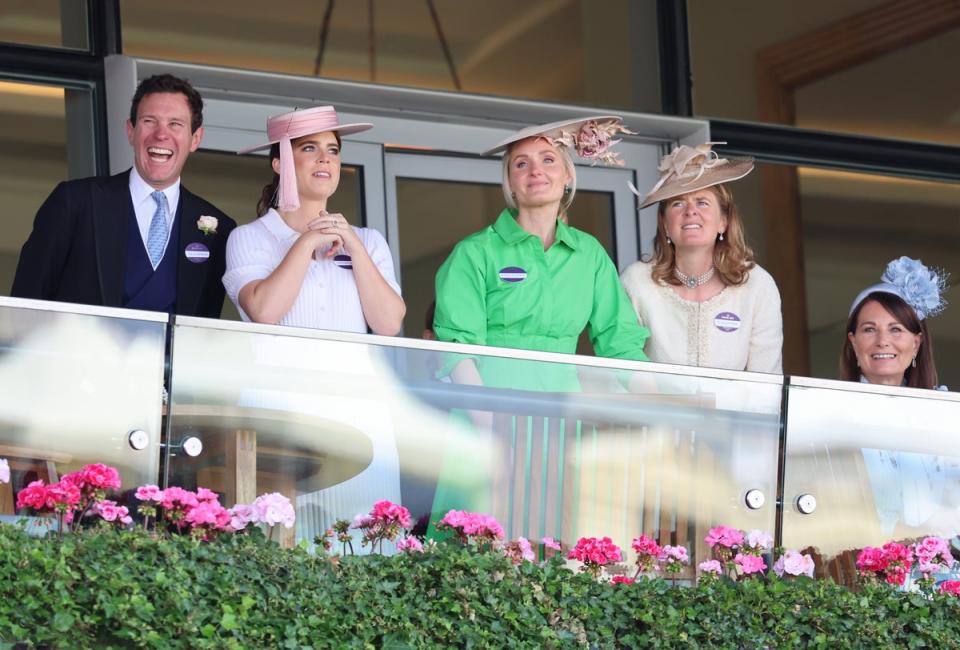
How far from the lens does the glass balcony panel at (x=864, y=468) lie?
6074 millimetres

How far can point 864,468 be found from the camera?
6160 millimetres

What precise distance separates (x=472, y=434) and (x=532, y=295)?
754 millimetres

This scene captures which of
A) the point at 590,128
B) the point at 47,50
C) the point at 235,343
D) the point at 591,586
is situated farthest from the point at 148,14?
the point at 591,586

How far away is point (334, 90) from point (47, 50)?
4.59ft

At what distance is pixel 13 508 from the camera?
17.0 feet

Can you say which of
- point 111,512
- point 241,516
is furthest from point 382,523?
point 111,512

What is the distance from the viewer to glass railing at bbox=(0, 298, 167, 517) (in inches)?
208

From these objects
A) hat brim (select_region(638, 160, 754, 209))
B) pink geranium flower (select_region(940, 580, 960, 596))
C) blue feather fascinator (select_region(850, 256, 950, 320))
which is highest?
hat brim (select_region(638, 160, 754, 209))

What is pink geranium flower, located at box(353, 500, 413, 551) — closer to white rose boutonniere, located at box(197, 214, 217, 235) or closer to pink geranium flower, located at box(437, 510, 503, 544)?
pink geranium flower, located at box(437, 510, 503, 544)

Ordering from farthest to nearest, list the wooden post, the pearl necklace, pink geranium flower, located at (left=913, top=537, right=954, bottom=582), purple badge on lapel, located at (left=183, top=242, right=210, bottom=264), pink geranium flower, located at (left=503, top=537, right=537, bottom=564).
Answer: the wooden post, the pearl necklace, purple badge on lapel, located at (left=183, top=242, right=210, bottom=264), pink geranium flower, located at (left=913, top=537, right=954, bottom=582), pink geranium flower, located at (left=503, top=537, right=537, bottom=564)

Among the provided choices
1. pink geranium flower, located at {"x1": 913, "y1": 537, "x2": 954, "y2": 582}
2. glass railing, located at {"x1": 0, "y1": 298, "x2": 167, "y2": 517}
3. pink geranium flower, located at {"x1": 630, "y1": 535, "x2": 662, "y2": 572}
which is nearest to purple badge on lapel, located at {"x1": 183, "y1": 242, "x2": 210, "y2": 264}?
glass railing, located at {"x1": 0, "y1": 298, "x2": 167, "y2": 517}

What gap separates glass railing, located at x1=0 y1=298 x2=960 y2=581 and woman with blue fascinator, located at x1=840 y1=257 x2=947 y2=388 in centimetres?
60

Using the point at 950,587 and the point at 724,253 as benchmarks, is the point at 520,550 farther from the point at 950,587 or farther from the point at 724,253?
the point at 724,253

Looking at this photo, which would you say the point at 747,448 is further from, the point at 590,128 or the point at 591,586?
the point at 590,128
